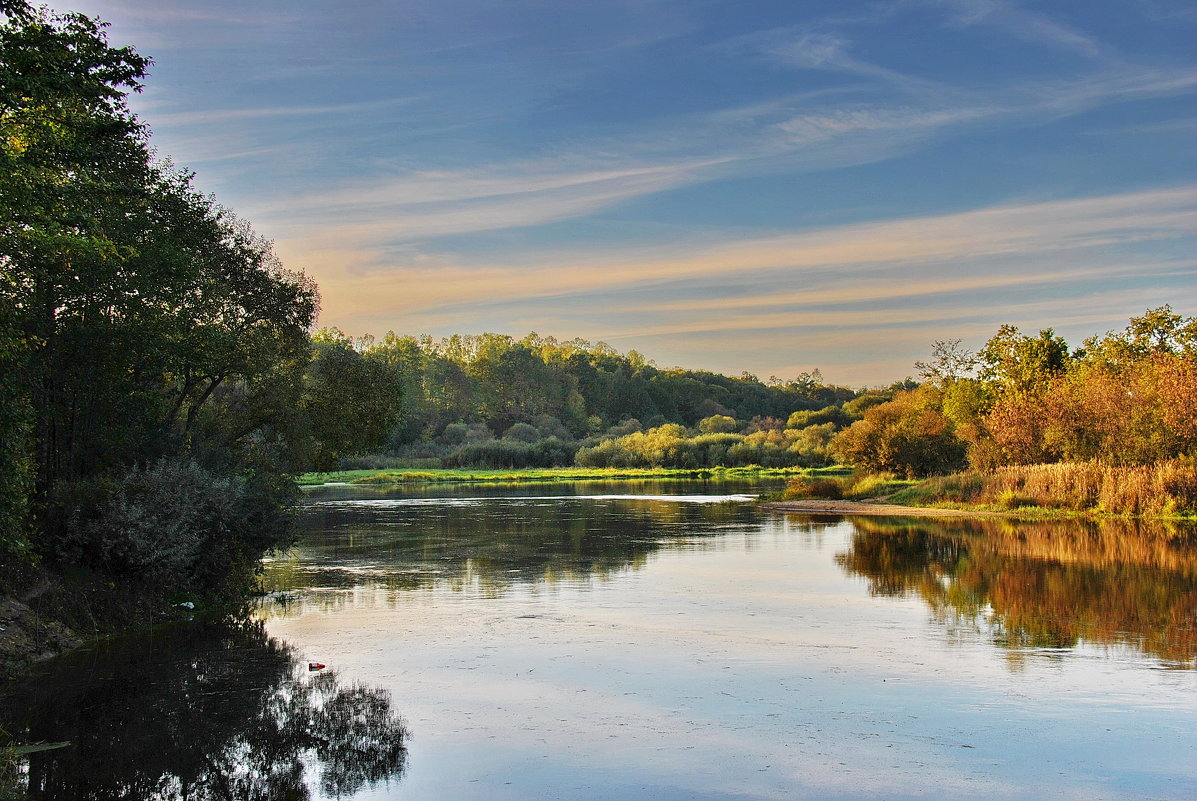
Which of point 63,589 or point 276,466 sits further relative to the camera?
point 276,466

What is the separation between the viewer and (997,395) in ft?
178

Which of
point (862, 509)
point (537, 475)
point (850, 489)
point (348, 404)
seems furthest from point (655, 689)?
point (537, 475)

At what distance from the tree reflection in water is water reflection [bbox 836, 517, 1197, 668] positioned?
9.86m

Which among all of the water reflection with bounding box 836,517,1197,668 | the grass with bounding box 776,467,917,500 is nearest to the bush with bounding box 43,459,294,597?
the water reflection with bounding box 836,517,1197,668

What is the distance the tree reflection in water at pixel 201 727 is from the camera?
30.7 ft

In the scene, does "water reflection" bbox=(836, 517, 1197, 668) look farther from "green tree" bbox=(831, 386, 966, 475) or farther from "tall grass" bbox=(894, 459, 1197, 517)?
→ "green tree" bbox=(831, 386, 966, 475)

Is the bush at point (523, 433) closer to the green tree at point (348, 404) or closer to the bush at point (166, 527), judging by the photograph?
the green tree at point (348, 404)

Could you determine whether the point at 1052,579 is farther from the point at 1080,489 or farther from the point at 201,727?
the point at 1080,489

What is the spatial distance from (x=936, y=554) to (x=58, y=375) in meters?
22.5

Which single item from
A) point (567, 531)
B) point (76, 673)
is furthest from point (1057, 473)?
point (76, 673)

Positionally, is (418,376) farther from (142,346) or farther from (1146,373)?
(142,346)

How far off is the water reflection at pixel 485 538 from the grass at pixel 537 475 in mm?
25831

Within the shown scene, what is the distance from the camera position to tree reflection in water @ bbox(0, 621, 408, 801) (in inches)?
368

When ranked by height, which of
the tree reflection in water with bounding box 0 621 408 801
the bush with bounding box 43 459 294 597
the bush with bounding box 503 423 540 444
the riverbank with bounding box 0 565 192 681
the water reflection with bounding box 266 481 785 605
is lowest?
the water reflection with bounding box 266 481 785 605
